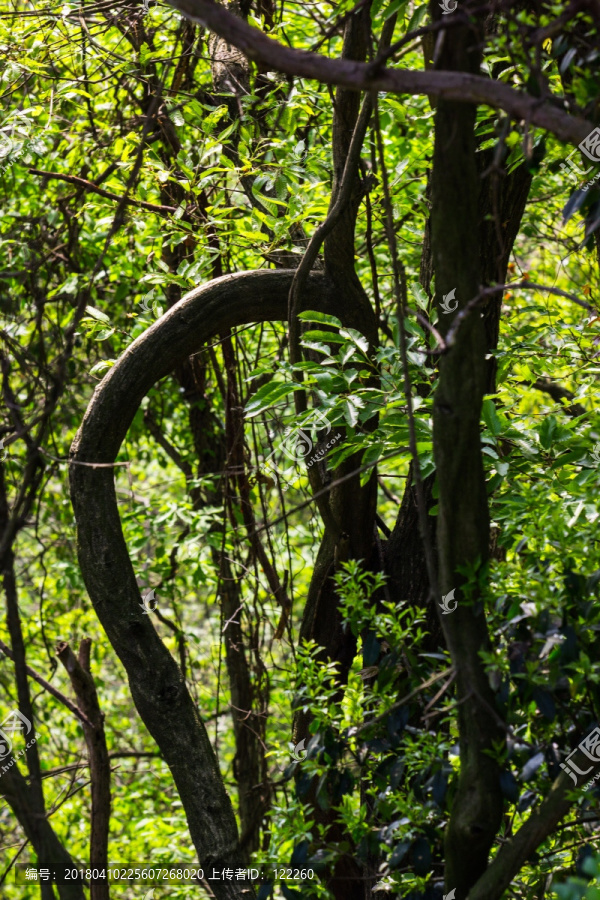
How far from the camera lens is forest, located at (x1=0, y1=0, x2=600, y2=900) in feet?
4.92

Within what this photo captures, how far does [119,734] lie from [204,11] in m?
5.00

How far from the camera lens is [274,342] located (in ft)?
15.7

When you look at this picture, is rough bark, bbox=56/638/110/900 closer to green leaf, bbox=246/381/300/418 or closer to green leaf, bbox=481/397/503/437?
green leaf, bbox=246/381/300/418

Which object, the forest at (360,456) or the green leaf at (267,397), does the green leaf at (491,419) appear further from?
Answer: the green leaf at (267,397)

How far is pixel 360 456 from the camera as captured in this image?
2689mm

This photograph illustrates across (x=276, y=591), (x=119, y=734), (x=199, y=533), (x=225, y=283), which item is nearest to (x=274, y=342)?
(x=199, y=533)

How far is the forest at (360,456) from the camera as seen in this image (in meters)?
1.50

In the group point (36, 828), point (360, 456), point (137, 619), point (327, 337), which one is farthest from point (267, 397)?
point (36, 828)

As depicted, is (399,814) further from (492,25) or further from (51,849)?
(492,25)

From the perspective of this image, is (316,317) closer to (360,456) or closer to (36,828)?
(360,456)

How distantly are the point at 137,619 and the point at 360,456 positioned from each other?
893mm

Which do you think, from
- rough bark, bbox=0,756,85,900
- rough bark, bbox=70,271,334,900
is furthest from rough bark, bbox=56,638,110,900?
rough bark, bbox=0,756,85,900

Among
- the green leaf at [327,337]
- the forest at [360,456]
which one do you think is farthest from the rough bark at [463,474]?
the green leaf at [327,337]

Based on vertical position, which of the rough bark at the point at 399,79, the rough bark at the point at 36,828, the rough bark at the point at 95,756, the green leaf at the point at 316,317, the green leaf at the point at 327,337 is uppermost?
the green leaf at the point at 316,317
